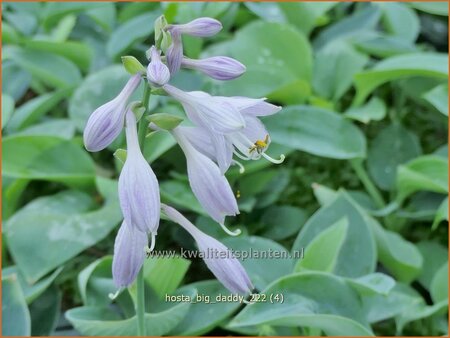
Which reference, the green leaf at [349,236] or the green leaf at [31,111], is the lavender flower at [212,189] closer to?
the green leaf at [349,236]

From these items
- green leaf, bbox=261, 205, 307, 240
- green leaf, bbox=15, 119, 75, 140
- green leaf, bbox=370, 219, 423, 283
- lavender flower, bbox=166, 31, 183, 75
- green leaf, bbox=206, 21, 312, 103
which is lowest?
green leaf, bbox=261, 205, 307, 240

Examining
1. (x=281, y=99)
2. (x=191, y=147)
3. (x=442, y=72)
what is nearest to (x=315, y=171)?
(x=281, y=99)

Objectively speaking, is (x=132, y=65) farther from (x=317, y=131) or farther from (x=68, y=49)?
(x=68, y=49)

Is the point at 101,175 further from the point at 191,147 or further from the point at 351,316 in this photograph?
the point at 191,147

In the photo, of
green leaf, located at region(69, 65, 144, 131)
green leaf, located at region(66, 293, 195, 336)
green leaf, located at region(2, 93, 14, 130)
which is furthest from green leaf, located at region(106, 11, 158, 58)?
green leaf, located at region(66, 293, 195, 336)

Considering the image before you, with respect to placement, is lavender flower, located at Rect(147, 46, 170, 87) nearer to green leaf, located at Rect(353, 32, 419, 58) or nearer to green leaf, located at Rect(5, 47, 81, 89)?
green leaf, located at Rect(5, 47, 81, 89)

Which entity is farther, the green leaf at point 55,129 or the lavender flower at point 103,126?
the green leaf at point 55,129

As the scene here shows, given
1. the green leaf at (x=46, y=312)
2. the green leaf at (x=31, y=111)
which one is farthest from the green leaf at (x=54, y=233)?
the green leaf at (x=31, y=111)
